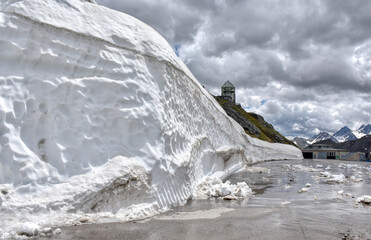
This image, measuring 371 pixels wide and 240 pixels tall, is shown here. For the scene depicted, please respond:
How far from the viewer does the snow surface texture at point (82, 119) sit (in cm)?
555

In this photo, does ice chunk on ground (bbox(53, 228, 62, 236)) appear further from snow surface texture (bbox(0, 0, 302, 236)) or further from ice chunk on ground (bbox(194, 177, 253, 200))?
ice chunk on ground (bbox(194, 177, 253, 200))

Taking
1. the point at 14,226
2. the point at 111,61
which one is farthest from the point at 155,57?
the point at 14,226

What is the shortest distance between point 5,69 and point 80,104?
1.70 meters

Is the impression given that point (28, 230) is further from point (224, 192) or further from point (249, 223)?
point (224, 192)

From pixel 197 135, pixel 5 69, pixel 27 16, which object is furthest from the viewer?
pixel 197 135

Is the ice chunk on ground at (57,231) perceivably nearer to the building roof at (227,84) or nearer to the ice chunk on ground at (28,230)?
the ice chunk on ground at (28,230)

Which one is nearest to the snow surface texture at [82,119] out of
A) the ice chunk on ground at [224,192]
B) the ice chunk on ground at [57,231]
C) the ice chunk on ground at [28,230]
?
the ice chunk on ground at [28,230]

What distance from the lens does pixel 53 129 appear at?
630 centimetres

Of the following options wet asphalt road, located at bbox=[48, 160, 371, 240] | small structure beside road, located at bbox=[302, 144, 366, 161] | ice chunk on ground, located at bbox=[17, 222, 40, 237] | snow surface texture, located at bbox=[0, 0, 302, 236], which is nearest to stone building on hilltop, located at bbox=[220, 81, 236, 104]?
small structure beside road, located at bbox=[302, 144, 366, 161]

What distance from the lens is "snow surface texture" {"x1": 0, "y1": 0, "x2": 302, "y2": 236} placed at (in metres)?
5.55

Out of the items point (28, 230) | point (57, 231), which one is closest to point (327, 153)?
point (57, 231)

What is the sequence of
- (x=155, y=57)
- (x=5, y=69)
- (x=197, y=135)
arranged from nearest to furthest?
(x=5, y=69) → (x=155, y=57) → (x=197, y=135)

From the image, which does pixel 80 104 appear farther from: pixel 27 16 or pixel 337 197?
pixel 337 197

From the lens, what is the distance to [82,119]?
6688 mm
